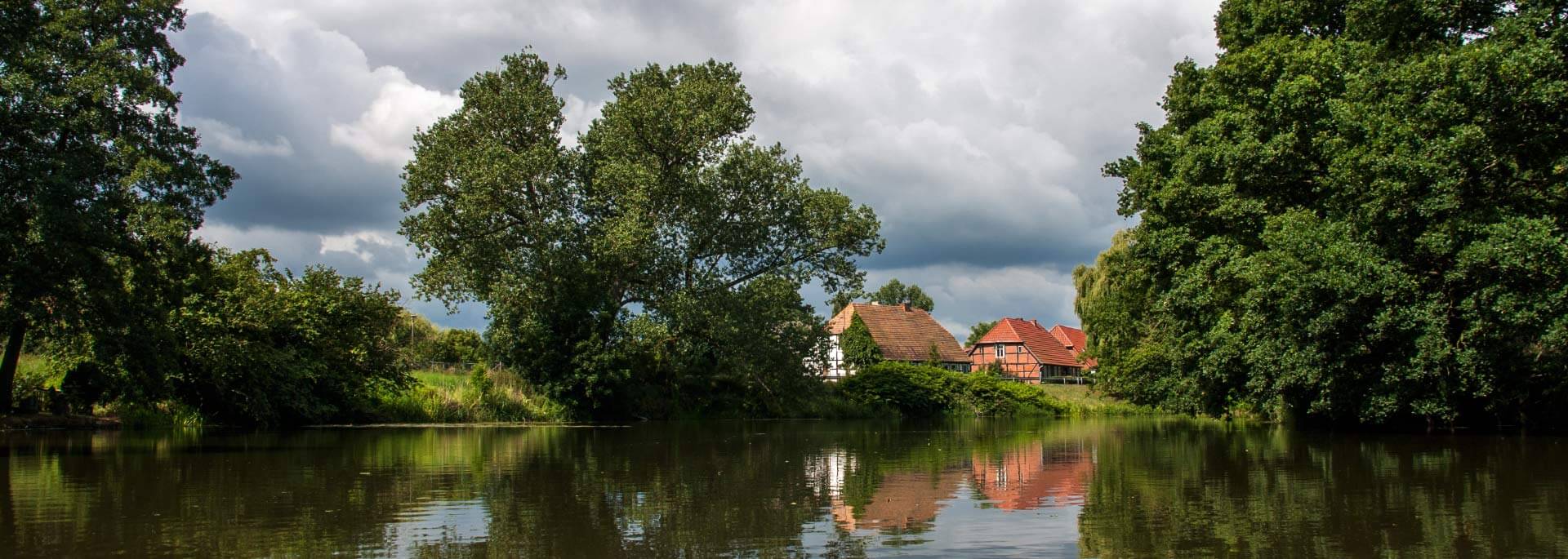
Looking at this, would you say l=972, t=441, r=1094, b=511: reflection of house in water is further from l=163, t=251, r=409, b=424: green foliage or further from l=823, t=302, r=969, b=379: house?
l=823, t=302, r=969, b=379: house

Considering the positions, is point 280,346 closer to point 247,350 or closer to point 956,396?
point 247,350

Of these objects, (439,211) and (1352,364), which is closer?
(1352,364)

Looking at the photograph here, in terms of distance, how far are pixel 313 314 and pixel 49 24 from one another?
44.9ft

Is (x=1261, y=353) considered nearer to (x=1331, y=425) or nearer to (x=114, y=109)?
(x=1331, y=425)

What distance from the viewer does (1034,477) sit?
14469mm

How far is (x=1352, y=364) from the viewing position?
23.8 meters

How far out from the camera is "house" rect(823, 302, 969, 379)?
2948 inches

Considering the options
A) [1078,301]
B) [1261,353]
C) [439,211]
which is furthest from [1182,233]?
[1078,301]

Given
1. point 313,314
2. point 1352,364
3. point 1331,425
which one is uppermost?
point 313,314

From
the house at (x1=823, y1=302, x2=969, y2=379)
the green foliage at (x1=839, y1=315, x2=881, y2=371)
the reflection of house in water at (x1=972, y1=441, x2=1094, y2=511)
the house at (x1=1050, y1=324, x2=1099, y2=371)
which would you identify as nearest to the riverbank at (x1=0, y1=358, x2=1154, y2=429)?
the green foliage at (x1=839, y1=315, x2=881, y2=371)

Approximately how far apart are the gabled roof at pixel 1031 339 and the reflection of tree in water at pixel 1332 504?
66054 mm

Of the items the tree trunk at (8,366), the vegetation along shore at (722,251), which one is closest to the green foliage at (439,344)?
the vegetation along shore at (722,251)

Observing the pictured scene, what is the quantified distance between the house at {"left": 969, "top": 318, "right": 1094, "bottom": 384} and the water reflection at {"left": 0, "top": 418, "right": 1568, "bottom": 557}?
6393 centimetres

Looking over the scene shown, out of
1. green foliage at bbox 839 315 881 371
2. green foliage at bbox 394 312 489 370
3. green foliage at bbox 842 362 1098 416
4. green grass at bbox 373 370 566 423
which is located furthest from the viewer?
green foliage at bbox 839 315 881 371
